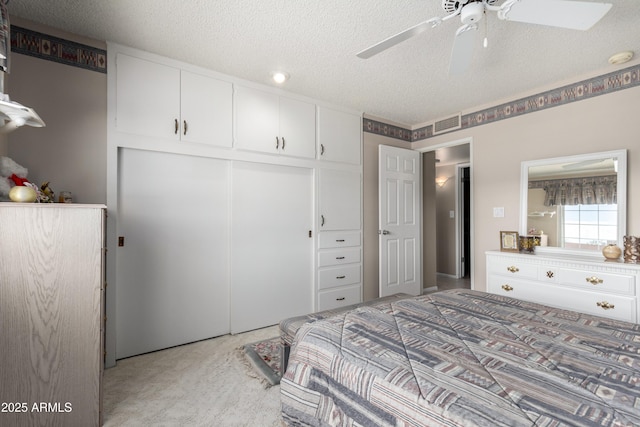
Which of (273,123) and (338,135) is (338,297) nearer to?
(338,135)

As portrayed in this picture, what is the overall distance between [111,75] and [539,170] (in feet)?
13.2

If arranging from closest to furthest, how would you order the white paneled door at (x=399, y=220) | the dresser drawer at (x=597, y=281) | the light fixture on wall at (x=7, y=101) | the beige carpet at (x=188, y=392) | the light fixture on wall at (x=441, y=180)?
the light fixture on wall at (x=7, y=101)
the beige carpet at (x=188, y=392)
the dresser drawer at (x=597, y=281)
the white paneled door at (x=399, y=220)
the light fixture on wall at (x=441, y=180)

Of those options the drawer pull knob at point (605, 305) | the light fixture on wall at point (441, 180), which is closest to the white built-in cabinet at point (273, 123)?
the drawer pull knob at point (605, 305)

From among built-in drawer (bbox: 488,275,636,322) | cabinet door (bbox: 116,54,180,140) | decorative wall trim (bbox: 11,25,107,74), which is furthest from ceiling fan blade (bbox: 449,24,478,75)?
decorative wall trim (bbox: 11,25,107,74)

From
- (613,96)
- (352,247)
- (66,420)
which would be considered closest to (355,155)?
(352,247)

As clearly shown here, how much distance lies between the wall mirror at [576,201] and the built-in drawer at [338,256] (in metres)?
1.84

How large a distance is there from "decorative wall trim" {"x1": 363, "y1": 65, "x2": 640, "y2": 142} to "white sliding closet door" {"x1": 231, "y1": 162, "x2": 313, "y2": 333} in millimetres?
1415

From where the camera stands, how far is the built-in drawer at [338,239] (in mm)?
3520

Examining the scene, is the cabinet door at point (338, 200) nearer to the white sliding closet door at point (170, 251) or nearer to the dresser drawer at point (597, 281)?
the white sliding closet door at point (170, 251)

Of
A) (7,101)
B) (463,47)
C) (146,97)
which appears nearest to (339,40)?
(463,47)

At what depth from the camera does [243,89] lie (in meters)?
2.97

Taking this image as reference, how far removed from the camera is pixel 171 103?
8.54 feet

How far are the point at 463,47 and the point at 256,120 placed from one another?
1.96 m

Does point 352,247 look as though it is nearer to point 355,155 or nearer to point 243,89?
point 355,155
